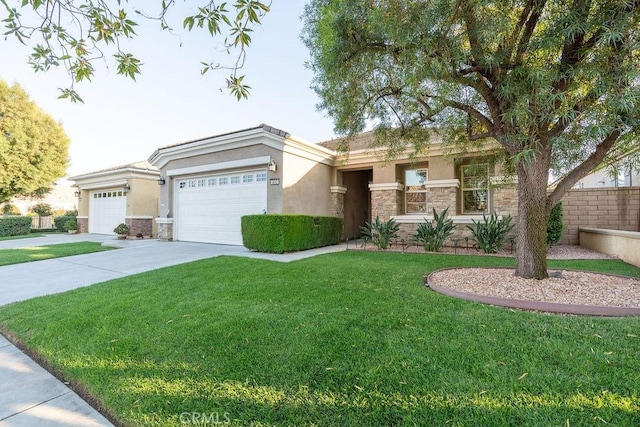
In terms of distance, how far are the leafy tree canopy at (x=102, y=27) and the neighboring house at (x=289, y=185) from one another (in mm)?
6683

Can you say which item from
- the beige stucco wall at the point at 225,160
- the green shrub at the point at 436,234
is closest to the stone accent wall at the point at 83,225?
the beige stucco wall at the point at 225,160

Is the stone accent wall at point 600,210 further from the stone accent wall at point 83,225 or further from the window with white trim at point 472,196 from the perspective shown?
the stone accent wall at point 83,225

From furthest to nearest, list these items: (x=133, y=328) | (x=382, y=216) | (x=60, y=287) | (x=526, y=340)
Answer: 1. (x=382, y=216)
2. (x=60, y=287)
3. (x=133, y=328)
4. (x=526, y=340)

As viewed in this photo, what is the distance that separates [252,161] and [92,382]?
8.67 meters

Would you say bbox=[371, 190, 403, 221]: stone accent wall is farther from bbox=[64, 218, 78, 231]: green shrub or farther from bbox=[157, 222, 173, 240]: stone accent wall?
bbox=[64, 218, 78, 231]: green shrub

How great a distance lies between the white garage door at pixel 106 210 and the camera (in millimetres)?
16172

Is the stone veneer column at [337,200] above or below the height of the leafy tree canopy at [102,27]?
below

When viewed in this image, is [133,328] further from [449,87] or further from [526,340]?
[449,87]

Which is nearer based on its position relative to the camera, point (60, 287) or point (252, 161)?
point (60, 287)

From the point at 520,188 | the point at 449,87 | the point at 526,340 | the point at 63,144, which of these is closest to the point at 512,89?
the point at 449,87

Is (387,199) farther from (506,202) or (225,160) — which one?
(225,160)

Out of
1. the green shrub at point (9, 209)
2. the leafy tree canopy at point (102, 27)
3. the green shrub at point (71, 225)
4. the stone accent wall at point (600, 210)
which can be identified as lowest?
the green shrub at point (71, 225)

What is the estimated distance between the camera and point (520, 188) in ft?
16.3

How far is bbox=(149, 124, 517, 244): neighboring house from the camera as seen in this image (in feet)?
33.3
